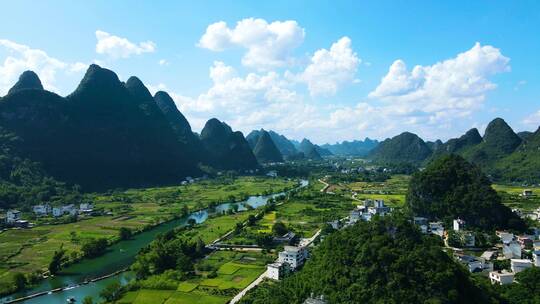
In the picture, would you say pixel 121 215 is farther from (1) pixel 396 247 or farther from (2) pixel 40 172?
(1) pixel 396 247

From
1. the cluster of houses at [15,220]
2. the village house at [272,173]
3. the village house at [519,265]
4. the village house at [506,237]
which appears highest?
the village house at [272,173]

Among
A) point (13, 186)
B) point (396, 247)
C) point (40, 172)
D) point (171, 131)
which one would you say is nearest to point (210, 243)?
point (396, 247)

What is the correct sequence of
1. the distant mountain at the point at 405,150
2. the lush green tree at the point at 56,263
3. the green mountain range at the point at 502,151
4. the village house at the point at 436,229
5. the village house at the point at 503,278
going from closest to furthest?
the village house at the point at 503,278, the lush green tree at the point at 56,263, the village house at the point at 436,229, the green mountain range at the point at 502,151, the distant mountain at the point at 405,150

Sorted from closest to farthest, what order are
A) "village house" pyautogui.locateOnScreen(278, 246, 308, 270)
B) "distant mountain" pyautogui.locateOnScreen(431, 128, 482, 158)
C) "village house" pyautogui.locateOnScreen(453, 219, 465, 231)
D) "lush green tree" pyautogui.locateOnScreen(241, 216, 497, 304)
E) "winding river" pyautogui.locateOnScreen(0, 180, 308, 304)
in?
"lush green tree" pyautogui.locateOnScreen(241, 216, 497, 304) → "winding river" pyautogui.locateOnScreen(0, 180, 308, 304) → "village house" pyautogui.locateOnScreen(278, 246, 308, 270) → "village house" pyautogui.locateOnScreen(453, 219, 465, 231) → "distant mountain" pyautogui.locateOnScreen(431, 128, 482, 158)

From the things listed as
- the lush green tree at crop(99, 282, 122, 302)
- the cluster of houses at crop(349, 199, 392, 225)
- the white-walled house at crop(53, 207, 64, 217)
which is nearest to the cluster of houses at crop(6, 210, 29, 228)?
the white-walled house at crop(53, 207, 64, 217)

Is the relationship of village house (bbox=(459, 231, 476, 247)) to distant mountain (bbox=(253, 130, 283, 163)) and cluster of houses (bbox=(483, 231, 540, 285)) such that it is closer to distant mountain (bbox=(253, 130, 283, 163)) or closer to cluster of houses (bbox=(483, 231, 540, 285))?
cluster of houses (bbox=(483, 231, 540, 285))

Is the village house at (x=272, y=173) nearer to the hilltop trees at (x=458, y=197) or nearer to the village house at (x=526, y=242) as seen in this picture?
the hilltop trees at (x=458, y=197)

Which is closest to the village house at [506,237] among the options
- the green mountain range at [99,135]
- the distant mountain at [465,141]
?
the green mountain range at [99,135]
